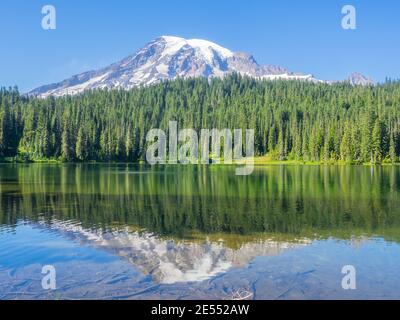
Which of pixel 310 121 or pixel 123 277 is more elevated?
pixel 310 121

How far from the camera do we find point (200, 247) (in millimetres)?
29516

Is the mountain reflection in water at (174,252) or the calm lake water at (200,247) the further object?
the mountain reflection in water at (174,252)

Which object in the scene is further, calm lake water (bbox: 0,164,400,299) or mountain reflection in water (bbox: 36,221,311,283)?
mountain reflection in water (bbox: 36,221,311,283)

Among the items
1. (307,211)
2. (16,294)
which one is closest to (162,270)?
(16,294)

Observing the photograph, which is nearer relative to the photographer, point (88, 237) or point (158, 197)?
point (88, 237)

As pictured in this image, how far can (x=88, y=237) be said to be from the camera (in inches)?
1298

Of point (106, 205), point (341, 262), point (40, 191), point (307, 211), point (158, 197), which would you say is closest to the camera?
point (341, 262)

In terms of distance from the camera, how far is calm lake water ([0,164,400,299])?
69.0 ft

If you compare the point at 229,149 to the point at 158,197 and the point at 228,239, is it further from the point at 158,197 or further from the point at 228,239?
the point at 228,239

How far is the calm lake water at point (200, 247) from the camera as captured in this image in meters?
21.0

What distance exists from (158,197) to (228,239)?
25.8m

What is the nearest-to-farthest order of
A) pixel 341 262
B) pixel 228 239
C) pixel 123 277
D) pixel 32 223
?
1. pixel 123 277
2. pixel 341 262
3. pixel 228 239
4. pixel 32 223

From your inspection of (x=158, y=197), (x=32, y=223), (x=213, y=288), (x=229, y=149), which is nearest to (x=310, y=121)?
(x=229, y=149)

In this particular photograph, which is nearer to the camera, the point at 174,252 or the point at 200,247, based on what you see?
the point at 174,252
